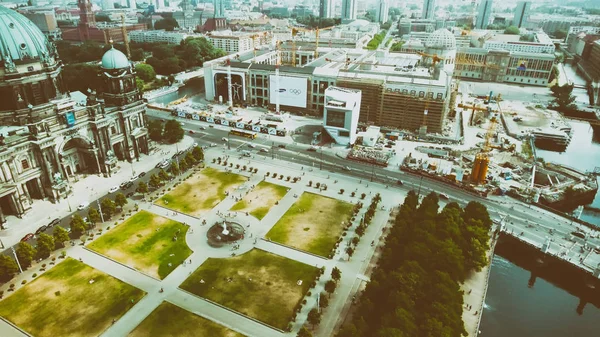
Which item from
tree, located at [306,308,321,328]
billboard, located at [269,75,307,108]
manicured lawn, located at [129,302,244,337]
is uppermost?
billboard, located at [269,75,307,108]

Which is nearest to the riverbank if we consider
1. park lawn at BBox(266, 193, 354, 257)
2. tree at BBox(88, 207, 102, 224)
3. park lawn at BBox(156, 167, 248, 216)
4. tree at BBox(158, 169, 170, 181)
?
park lawn at BBox(266, 193, 354, 257)

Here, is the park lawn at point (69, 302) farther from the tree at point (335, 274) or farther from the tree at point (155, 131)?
the tree at point (155, 131)

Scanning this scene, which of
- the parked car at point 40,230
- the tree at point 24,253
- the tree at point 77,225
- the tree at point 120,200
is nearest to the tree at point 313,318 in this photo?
the tree at point 77,225

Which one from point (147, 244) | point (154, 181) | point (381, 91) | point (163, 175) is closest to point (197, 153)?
point (163, 175)

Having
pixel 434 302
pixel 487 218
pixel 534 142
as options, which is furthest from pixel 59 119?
Answer: pixel 534 142

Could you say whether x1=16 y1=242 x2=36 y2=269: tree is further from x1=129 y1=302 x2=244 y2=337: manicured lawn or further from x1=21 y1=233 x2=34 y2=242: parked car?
x1=129 y1=302 x2=244 y2=337: manicured lawn

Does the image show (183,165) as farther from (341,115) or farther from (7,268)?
(341,115)
